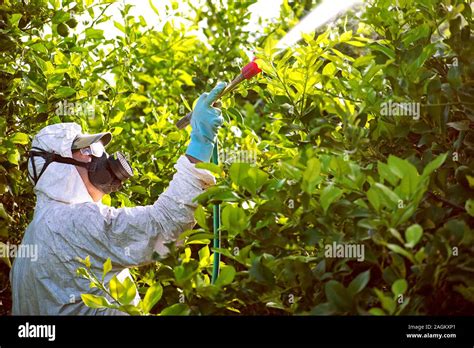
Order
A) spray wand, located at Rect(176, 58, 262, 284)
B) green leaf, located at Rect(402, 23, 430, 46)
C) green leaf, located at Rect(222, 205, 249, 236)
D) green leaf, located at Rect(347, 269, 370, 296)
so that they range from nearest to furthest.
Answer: green leaf, located at Rect(347, 269, 370, 296) → green leaf, located at Rect(222, 205, 249, 236) → green leaf, located at Rect(402, 23, 430, 46) → spray wand, located at Rect(176, 58, 262, 284)

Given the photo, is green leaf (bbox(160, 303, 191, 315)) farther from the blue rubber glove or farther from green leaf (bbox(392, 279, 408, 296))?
the blue rubber glove

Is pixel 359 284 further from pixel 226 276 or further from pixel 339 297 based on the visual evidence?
pixel 226 276

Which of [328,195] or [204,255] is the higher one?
[328,195]

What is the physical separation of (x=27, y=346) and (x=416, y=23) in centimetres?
135

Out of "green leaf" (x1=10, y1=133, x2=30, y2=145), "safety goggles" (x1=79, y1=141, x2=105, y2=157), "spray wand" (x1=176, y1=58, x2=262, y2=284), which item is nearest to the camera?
"spray wand" (x1=176, y1=58, x2=262, y2=284)

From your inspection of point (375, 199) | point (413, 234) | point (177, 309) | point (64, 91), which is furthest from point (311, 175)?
point (64, 91)

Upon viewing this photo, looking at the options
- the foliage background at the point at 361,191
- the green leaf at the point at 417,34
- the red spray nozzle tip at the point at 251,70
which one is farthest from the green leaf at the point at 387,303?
the red spray nozzle tip at the point at 251,70

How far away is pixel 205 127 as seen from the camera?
9.30ft

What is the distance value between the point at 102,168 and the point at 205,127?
0.42 metres

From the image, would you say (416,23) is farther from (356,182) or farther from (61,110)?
(61,110)

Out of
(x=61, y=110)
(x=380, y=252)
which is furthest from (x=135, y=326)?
(x=61, y=110)

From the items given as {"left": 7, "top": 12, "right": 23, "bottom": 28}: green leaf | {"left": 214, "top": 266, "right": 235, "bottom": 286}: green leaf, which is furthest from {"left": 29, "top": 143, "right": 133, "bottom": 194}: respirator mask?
{"left": 214, "top": 266, "right": 235, "bottom": 286}: green leaf

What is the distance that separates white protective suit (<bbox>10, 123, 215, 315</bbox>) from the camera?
275 centimetres

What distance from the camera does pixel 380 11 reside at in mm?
2504
